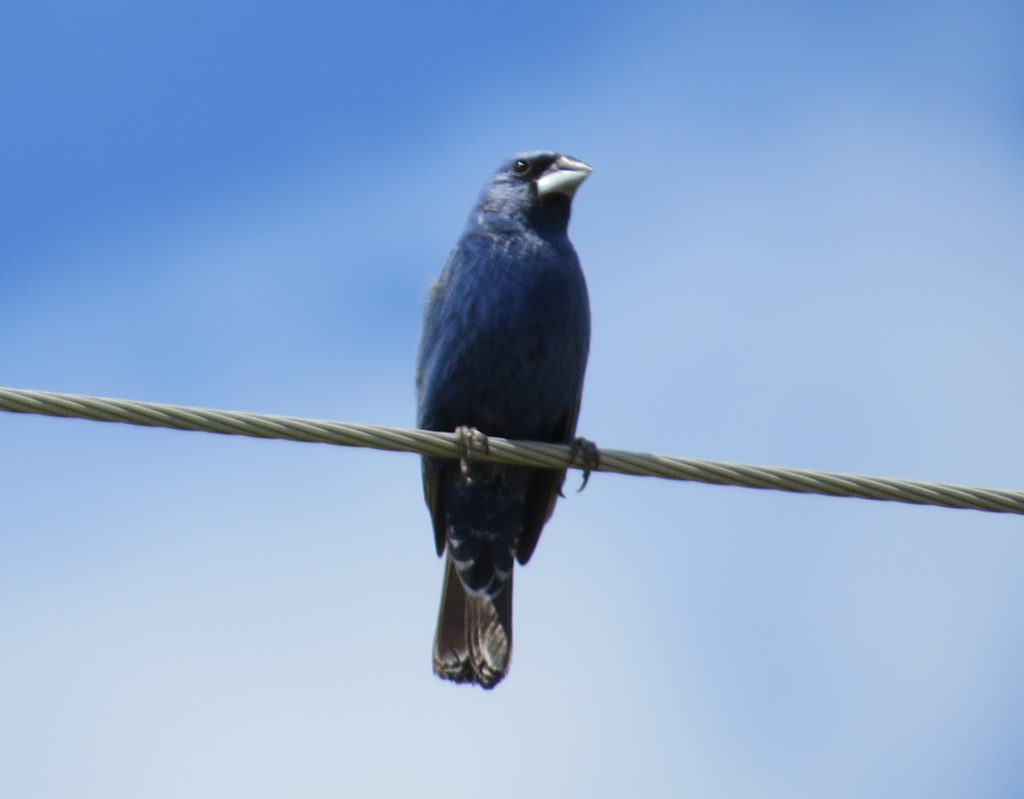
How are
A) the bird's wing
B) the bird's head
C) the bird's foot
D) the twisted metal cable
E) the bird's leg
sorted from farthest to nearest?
the bird's head → the bird's wing → the bird's foot → the bird's leg → the twisted metal cable

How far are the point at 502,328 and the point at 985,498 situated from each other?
2.57 m

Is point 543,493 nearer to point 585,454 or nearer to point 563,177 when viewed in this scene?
point 585,454

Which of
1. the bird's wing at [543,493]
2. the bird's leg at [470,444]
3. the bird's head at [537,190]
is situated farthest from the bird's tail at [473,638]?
the bird's head at [537,190]

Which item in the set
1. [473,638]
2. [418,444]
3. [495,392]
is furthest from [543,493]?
[418,444]

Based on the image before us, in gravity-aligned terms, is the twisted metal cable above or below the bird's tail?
above

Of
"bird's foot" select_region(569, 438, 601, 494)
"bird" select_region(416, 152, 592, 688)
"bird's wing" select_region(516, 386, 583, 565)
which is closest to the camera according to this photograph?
"bird's foot" select_region(569, 438, 601, 494)

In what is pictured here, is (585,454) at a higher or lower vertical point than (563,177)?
lower

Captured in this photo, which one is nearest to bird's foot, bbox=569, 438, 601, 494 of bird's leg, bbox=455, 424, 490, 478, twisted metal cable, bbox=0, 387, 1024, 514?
bird's leg, bbox=455, 424, 490, 478

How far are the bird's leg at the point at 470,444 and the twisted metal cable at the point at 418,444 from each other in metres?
0.47

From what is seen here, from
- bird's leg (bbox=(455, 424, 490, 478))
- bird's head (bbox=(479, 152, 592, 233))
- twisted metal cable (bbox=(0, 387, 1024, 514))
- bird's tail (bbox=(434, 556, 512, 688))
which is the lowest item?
bird's tail (bbox=(434, 556, 512, 688))

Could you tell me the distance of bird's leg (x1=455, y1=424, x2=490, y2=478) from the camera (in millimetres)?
5734

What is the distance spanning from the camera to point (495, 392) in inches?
275

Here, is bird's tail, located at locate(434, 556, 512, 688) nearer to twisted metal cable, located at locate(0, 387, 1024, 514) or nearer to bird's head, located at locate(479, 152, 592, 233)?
bird's head, located at locate(479, 152, 592, 233)

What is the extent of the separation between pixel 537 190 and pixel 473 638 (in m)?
1.98
